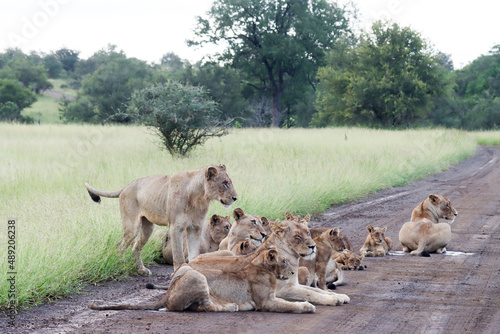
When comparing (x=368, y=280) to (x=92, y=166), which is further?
(x=92, y=166)

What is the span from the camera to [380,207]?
13812 mm

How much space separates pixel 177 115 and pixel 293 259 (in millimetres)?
13175

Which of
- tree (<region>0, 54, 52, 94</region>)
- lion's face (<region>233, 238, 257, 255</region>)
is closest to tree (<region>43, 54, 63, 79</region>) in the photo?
tree (<region>0, 54, 52, 94</region>)

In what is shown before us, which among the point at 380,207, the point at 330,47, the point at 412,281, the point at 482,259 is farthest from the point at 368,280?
the point at 330,47

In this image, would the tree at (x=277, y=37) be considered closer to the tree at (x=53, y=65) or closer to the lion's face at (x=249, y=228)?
the tree at (x=53, y=65)

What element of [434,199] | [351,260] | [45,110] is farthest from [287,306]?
[45,110]

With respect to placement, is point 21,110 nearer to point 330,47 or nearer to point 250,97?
point 250,97

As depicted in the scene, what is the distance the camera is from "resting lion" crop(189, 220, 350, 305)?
20.6 ft

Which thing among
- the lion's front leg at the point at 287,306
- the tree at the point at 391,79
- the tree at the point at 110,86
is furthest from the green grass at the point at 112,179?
the tree at the point at 110,86

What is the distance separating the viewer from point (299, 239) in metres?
6.37

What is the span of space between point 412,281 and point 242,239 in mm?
1953

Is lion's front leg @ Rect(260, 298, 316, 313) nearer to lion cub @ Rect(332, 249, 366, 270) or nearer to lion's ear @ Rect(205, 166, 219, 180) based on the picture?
→ lion's ear @ Rect(205, 166, 219, 180)

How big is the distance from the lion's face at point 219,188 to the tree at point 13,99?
41621mm

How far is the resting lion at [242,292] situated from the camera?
6.01 metres
